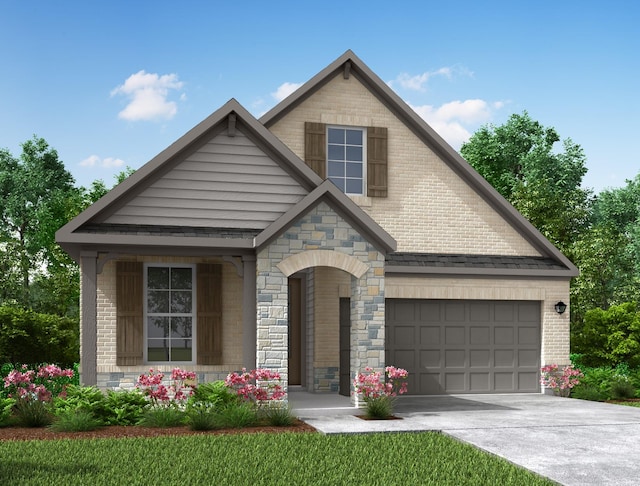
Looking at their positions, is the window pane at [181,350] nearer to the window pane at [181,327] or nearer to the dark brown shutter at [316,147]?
the window pane at [181,327]

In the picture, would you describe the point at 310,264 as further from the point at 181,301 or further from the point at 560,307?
the point at 560,307

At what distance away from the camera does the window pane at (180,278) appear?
48.9 feet

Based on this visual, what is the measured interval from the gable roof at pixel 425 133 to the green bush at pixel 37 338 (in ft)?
36.6

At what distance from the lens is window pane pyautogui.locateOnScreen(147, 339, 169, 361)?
14.7 meters

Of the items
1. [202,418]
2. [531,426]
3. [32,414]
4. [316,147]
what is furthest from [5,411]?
[316,147]

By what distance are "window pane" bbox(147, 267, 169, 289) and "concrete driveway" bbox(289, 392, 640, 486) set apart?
3.55 m

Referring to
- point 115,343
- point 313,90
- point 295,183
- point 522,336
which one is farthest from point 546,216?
point 115,343

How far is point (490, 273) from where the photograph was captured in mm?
18312

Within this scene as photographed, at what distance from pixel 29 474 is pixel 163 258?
6.41 m

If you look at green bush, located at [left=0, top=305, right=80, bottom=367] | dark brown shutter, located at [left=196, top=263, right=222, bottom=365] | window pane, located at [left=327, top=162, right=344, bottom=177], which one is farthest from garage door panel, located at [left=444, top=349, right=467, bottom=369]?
green bush, located at [left=0, top=305, right=80, bottom=367]

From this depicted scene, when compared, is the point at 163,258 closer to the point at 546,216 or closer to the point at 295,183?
the point at 295,183

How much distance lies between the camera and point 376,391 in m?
13.8

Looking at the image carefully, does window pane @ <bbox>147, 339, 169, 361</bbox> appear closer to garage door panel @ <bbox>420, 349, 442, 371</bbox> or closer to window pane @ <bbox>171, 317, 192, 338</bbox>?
window pane @ <bbox>171, 317, 192, 338</bbox>

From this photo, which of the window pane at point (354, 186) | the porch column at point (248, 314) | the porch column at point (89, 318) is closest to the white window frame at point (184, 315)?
the porch column at point (89, 318)
